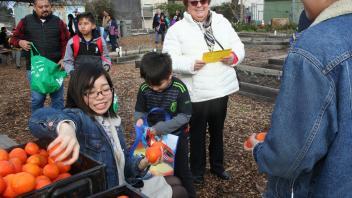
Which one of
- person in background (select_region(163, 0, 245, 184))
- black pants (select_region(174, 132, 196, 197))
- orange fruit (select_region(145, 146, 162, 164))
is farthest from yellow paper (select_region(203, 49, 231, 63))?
orange fruit (select_region(145, 146, 162, 164))

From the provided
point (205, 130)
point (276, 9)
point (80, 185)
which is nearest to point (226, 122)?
point (205, 130)

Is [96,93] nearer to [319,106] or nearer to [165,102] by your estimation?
[165,102]

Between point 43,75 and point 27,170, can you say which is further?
point 43,75

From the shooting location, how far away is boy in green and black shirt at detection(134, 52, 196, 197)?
2838 millimetres

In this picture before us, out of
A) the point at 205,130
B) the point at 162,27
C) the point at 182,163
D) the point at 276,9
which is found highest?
the point at 276,9

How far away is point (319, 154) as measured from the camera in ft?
4.41

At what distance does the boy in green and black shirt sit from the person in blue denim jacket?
58.8 inches

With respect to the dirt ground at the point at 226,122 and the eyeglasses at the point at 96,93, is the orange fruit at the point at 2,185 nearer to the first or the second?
the eyeglasses at the point at 96,93

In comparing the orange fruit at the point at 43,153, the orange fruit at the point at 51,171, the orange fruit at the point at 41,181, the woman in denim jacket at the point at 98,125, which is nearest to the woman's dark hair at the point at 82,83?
the woman in denim jacket at the point at 98,125

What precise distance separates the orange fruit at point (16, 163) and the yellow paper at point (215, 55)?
6.16ft

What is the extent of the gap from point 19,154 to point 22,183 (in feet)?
1.25

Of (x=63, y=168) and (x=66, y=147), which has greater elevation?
(x=66, y=147)

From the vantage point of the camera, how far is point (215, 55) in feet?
10.5

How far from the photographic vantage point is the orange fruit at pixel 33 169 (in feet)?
5.46
